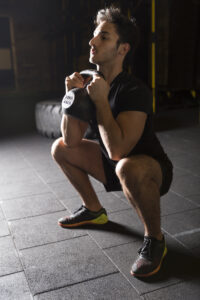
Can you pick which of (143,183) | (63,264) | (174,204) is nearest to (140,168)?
(143,183)

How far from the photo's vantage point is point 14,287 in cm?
132

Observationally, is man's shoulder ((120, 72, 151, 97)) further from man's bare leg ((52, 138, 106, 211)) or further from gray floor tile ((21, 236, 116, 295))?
gray floor tile ((21, 236, 116, 295))

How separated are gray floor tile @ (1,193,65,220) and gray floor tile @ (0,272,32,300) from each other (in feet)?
2.19

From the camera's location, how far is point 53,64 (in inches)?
279

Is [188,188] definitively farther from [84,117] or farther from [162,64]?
[162,64]

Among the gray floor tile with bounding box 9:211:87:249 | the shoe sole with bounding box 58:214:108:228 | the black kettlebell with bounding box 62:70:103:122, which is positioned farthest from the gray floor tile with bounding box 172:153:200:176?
the black kettlebell with bounding box 62:70:103:122

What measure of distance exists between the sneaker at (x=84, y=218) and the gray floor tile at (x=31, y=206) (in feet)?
0.91

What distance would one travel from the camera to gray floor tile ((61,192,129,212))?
7.00ft

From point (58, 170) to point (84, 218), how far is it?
49.8 inches

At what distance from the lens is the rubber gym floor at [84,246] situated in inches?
51.1

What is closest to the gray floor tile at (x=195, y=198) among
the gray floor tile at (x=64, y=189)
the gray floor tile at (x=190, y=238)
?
the gray floor tile at (x=190, y=238)

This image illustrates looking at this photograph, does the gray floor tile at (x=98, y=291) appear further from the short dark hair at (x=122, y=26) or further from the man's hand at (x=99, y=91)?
the short dark hair at (x=122, y=26)

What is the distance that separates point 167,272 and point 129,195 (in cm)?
39

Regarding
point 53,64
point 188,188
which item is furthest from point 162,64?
point 188,188
